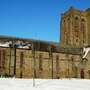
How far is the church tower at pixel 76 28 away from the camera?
254 ft

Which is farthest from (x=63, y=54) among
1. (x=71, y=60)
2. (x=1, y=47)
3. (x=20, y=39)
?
(x=1, y=47)

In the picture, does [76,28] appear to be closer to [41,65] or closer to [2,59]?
[41,65]

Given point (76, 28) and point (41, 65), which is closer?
point (41, 65)

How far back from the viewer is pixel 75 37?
7762 centimetres

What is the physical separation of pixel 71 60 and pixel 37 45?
27.0 feet

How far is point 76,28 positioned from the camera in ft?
257
